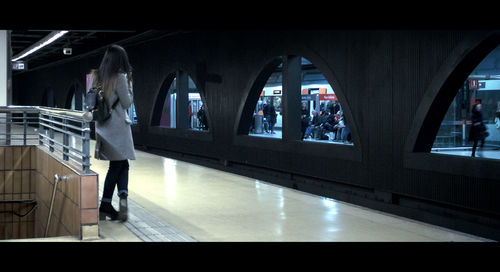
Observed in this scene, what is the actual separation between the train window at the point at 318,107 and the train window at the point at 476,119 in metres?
3.68

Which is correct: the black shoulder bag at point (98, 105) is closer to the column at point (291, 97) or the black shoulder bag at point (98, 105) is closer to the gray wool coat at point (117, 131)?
the gray wool coat at point (117, 131)

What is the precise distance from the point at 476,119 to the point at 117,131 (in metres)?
5.75

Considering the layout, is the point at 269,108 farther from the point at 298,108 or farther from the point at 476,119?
the point at 476,119

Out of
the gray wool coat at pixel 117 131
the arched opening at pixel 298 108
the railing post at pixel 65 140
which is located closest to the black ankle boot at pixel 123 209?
the gray wool coat at pixel 117 131

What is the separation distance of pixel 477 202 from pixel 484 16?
76.1 inches

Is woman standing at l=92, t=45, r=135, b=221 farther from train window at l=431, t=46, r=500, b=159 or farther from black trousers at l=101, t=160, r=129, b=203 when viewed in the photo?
train window at l=431, t=46, r=500, b=159

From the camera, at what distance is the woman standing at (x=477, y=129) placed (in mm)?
8673

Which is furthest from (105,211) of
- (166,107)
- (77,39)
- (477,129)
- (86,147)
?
(77,39)

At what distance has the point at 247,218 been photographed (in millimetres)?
6406

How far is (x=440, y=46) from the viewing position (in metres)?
6.58

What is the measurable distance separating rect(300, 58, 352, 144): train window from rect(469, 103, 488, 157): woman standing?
5262mm

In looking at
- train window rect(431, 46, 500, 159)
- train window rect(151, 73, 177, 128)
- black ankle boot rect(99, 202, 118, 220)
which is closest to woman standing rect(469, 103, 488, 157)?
train window rect(431, 46, 500, 159)
